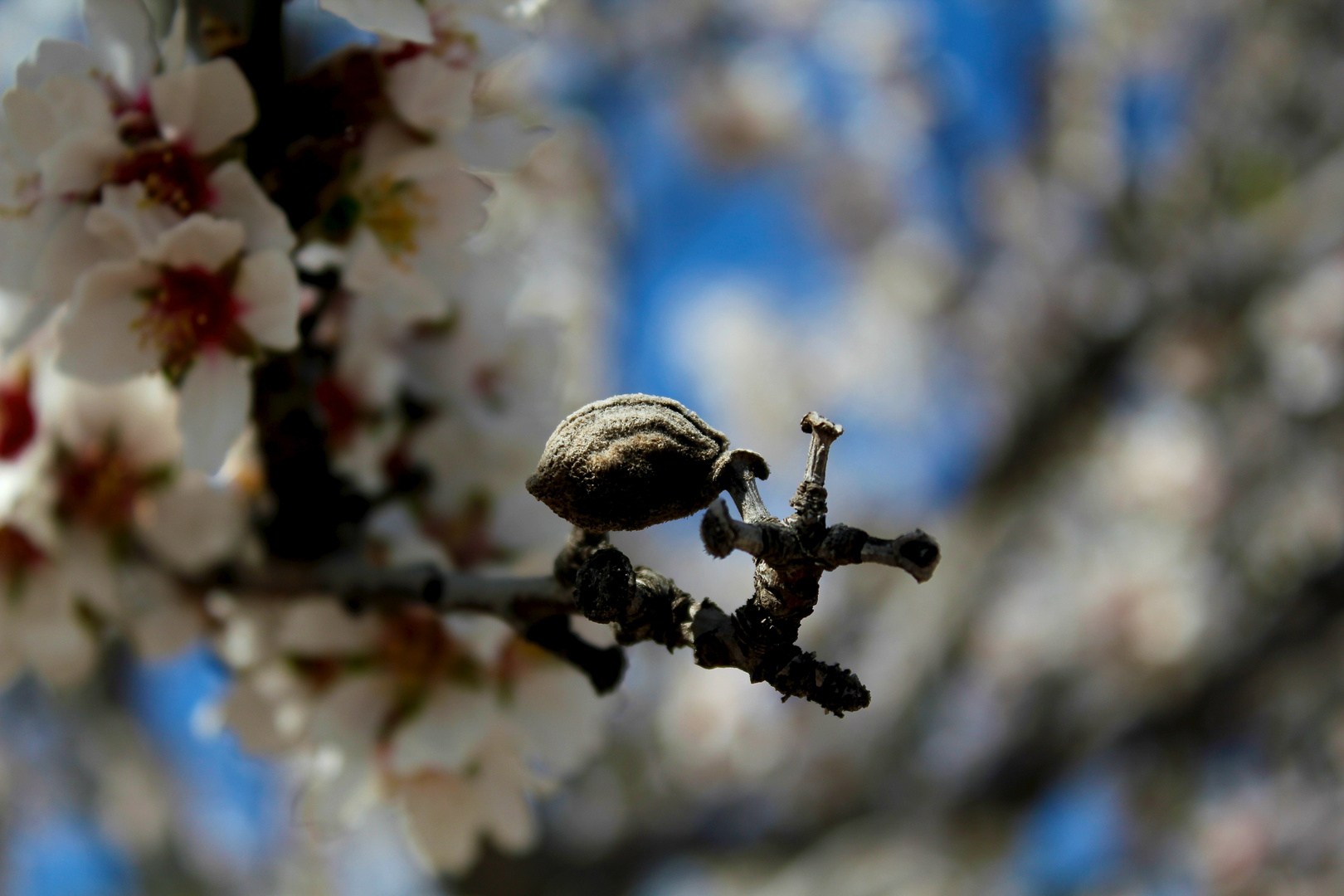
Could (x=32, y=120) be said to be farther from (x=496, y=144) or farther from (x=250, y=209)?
(x=496, y=144)

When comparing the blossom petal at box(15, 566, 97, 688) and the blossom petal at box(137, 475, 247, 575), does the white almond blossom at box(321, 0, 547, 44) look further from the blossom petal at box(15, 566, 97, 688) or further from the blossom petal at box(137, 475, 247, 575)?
the blossom petal at box(15, 566, 97, 688)

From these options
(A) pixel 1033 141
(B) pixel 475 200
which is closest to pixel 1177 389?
(A) pixel 1033 141

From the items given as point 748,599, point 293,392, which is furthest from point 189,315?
point 748,599

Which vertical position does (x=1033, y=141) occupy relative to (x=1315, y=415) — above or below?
above

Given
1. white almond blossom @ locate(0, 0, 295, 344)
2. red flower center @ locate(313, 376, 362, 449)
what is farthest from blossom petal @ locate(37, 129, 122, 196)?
red flower center @ locate(313, 376, 362, 449)

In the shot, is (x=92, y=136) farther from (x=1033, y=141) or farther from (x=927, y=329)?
(x=927, y=329)

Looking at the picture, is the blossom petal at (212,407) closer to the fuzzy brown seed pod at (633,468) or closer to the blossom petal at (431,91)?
the blossom petal at (431,91)
